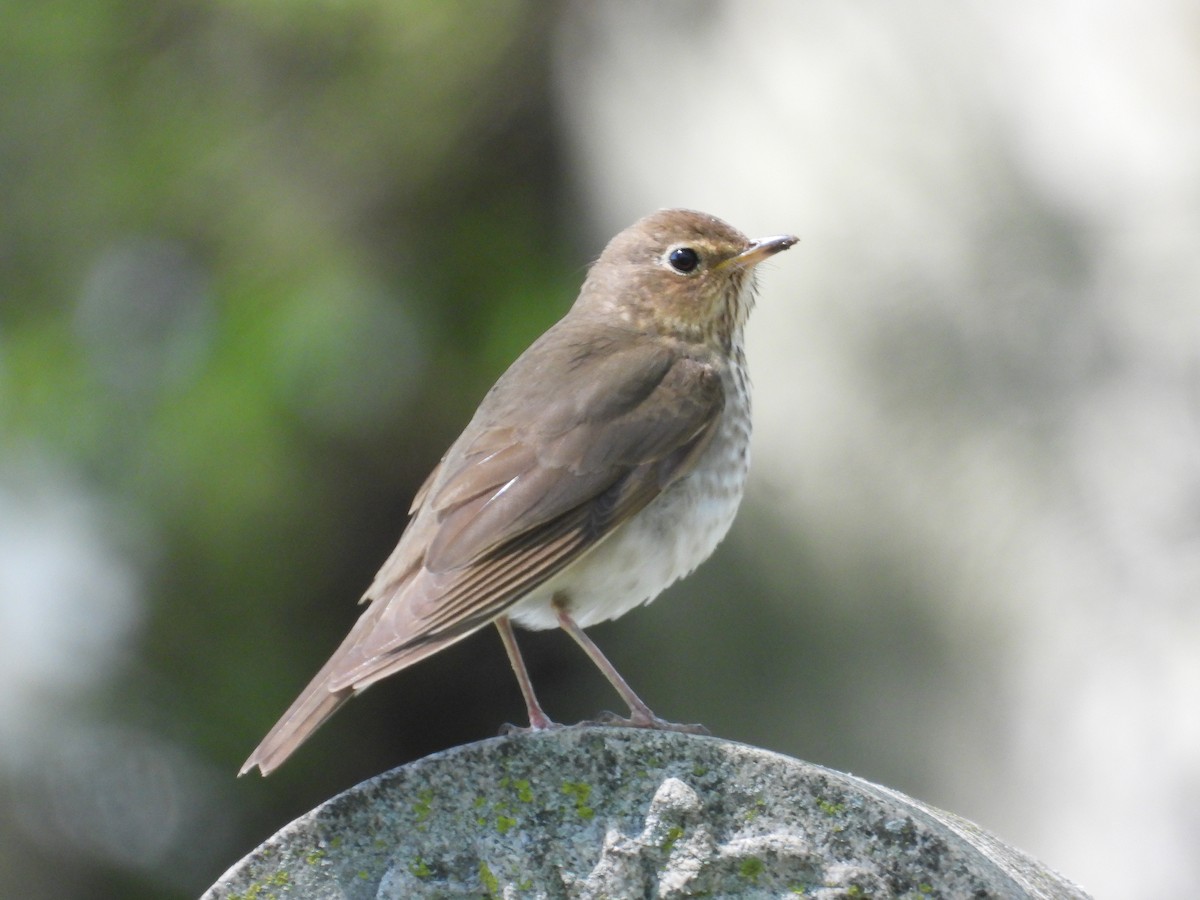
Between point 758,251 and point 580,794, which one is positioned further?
point 758,251

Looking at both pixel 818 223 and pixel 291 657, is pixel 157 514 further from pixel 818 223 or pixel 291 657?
pixel 818 223

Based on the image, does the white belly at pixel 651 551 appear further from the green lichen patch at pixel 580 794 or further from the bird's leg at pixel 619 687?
the green lichen patch at pixel 580 794

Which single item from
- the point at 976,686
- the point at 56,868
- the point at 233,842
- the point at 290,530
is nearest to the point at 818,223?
the point at 976,686

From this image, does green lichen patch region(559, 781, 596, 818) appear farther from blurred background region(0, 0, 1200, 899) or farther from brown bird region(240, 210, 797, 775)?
blurred background region(0, 0, 1200, 899)

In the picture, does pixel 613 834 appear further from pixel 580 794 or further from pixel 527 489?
pixel 527 489

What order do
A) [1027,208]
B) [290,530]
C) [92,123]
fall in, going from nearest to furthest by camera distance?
[1027,208], [290,530], [92,123]

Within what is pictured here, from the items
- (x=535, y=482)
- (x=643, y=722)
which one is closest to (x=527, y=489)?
(x=535, y=482)

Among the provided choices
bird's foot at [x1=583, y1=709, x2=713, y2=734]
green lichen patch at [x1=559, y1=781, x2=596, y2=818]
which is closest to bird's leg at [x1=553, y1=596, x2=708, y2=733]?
bird's foot at [x1=583, y1=709, x2=713, y2=734]
